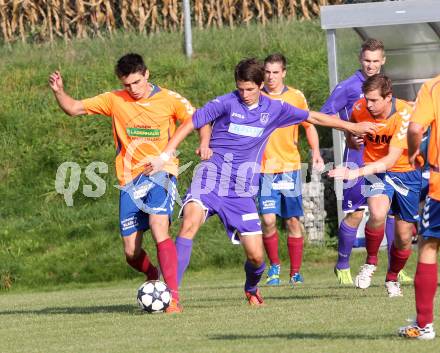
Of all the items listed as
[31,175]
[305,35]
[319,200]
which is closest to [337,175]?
[319,200]

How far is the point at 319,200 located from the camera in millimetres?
18016

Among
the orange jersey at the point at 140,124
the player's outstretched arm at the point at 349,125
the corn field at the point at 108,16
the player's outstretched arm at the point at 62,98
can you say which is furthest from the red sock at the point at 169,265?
the corn field at the point at 108,16

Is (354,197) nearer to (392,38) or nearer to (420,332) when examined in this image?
(420,332)

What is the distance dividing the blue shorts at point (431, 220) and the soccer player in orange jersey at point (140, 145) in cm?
327

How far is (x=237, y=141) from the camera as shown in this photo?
10594 mm

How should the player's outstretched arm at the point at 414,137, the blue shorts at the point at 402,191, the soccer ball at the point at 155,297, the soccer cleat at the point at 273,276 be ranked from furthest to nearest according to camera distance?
the soccer cleat at the point at 273,276 < the blue shorts at the point at 402,191 < the soccer ball at the point at 155,297 < the player's outstretched arm at the point at 414,137

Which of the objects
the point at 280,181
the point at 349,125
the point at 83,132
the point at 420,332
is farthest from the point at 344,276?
the point at 83,132

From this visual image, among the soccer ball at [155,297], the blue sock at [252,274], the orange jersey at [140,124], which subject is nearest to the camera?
the soccer ball at [155,297]

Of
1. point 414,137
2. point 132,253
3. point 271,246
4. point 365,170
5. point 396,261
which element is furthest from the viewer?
point 271,246

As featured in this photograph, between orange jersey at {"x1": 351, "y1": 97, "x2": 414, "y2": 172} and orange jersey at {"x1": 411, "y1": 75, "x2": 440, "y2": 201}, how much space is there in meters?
3.29

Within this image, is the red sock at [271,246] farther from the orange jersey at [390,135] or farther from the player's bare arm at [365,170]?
the player's bare arm at [365,170]

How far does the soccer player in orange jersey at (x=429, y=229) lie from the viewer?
7680mm

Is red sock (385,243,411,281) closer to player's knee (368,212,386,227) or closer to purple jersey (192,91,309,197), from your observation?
player's knee (368,212,386,227)

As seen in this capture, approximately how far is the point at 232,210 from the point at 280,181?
4.22 meters
